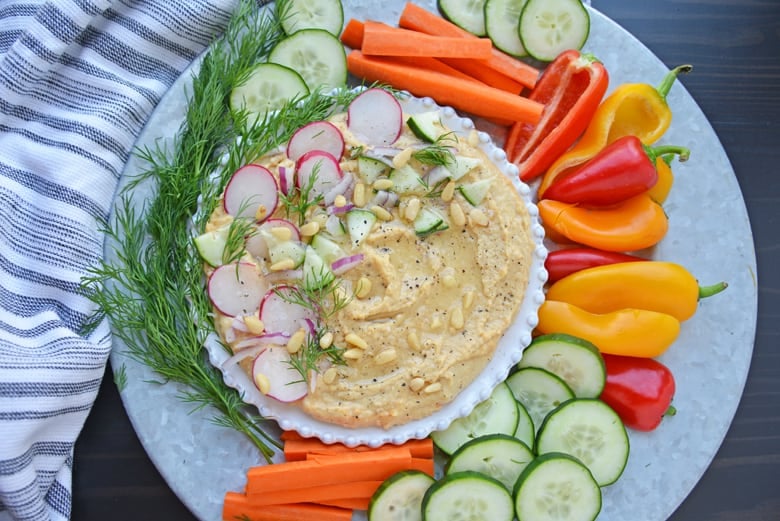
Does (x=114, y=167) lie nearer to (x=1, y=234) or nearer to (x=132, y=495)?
(x=1, y=234)

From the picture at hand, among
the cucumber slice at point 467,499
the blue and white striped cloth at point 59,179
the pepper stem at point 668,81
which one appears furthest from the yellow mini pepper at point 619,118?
the blue and white striped cloth at point 59,179

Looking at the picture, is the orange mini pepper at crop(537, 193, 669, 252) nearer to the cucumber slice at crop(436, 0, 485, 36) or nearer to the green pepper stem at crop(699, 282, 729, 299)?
the green pepper stem at crop(699, 282, 729, 299)

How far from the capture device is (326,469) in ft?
8.02

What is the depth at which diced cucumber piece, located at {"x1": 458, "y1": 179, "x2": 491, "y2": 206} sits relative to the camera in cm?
251

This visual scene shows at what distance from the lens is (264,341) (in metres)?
2.40

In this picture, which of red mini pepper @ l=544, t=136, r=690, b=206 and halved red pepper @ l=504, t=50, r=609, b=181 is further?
halved red pepper @ l=504, t=50, r=609, b=181

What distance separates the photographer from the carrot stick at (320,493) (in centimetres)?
250

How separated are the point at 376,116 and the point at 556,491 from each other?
137cm

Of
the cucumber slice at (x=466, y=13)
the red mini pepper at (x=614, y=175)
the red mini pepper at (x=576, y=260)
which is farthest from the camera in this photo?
the cucumber slice at (x=466, y=13)

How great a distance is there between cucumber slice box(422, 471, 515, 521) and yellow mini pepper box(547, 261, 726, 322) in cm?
71

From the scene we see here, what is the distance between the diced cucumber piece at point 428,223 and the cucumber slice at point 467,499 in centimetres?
79

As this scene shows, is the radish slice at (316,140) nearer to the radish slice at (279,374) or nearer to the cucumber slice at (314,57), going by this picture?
the cucumber slice at (314,57)

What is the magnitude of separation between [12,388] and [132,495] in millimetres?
597

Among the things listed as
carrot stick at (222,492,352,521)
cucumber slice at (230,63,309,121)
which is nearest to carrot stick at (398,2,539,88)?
cucumber slice at (230,63,309,121)
